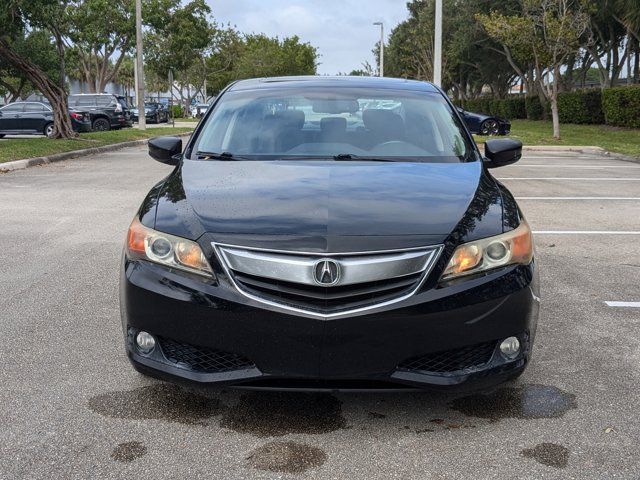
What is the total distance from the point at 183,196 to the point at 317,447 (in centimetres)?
131

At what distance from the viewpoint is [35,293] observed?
17.2 feet

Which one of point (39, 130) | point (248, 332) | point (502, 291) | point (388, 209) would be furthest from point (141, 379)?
point (39, 130)

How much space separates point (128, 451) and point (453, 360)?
1.37 m

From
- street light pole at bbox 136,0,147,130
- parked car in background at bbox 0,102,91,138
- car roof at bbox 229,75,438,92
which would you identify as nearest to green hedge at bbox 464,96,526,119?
street light pole at bbox 136,0,147,130

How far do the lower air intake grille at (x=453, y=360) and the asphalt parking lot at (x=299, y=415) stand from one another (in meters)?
0.31

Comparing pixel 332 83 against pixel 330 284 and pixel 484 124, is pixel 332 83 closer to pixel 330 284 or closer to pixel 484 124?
pixel 330 284

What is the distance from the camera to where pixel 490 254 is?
3043mm

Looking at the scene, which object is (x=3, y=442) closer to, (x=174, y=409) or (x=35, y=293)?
(x=174, y=409)

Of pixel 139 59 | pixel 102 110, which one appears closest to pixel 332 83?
pixel 139 59

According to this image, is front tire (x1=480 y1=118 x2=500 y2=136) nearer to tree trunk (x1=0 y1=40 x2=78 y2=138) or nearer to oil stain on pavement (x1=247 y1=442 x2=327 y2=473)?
tree trunk (x1=0 y1=40 x2=78 y2=138)

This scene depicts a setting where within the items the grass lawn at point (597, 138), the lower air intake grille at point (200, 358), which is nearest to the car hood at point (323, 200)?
the lower air intake grille at point (200, 358)

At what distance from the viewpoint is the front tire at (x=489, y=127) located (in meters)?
25.1

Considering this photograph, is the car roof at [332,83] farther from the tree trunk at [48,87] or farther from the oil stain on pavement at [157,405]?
the tree trunk at [48,87]

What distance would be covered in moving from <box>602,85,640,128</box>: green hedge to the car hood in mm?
25864
